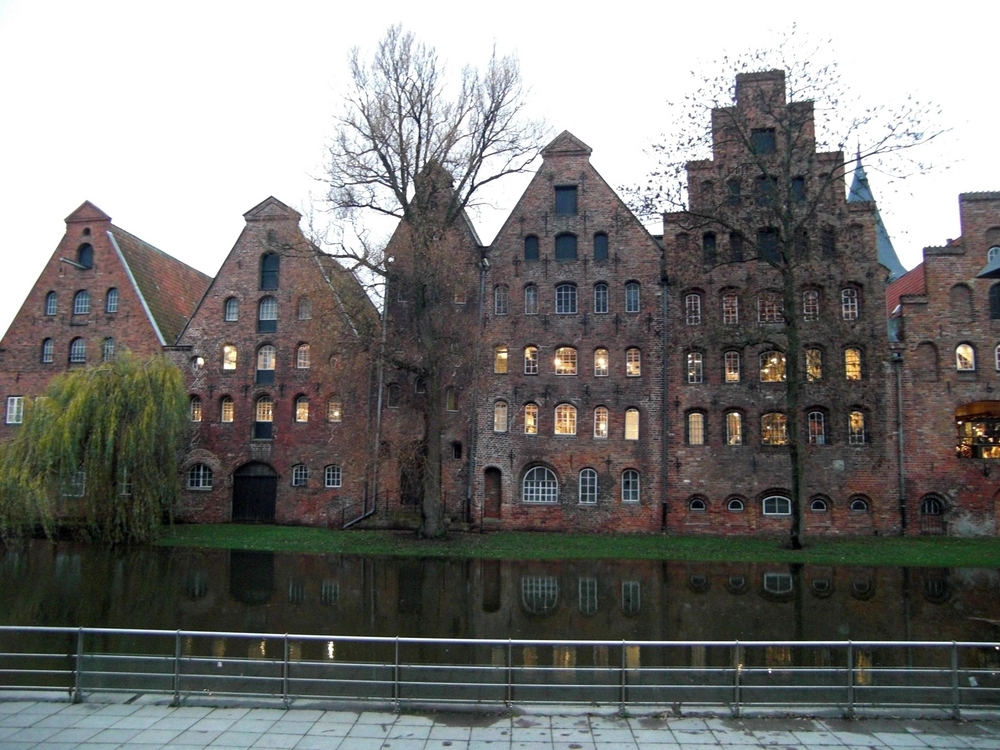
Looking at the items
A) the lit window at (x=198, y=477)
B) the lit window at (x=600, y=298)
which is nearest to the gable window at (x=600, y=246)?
the lit window at (x=600, y=298)

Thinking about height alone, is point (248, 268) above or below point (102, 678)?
above

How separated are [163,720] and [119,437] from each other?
19030mm

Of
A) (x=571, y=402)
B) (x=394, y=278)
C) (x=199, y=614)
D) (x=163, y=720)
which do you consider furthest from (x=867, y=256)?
(x=163, y=720)

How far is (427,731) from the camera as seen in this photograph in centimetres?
745

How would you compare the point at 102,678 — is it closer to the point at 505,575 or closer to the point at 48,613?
the point at 48,613

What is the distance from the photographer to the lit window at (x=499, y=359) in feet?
92.7

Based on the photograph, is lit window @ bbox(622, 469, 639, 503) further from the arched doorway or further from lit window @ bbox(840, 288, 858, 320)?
the arched doorway

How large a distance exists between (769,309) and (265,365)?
21.4m

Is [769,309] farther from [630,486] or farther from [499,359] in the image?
[499,359]

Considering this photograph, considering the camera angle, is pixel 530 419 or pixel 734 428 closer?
pixel 734 428

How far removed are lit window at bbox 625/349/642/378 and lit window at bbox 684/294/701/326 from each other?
7.82ft

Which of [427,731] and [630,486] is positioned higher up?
[630,486]

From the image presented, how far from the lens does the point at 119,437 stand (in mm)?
24109

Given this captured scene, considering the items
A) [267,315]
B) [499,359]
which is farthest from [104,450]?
[499,359]
